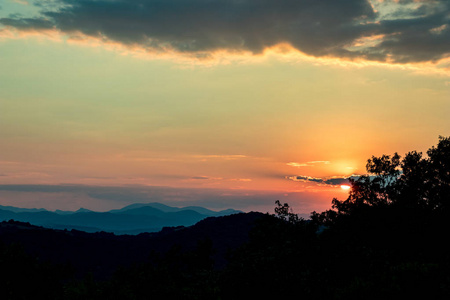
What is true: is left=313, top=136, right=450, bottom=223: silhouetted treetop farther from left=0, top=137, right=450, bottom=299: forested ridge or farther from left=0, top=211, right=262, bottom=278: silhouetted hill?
left=0, top=211, right=262, bottom=278: silhouetted hill

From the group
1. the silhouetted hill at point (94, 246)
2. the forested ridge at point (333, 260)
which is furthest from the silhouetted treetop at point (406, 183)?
the silhouetted hill at point (94, 246)

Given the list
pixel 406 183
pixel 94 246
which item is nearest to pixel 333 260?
pixel 406 183

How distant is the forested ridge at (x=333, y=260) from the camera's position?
3061 centimetres

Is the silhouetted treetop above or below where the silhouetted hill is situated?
above

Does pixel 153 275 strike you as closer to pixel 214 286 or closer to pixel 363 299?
pixel 214 286

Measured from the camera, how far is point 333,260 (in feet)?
133

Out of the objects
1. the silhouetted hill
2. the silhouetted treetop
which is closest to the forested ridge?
the silhouetted treetop

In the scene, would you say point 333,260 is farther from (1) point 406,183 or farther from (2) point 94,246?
(2) point 94,246

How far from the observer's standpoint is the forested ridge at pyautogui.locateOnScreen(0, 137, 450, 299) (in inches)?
A: 1205

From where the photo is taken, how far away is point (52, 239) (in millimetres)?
179000

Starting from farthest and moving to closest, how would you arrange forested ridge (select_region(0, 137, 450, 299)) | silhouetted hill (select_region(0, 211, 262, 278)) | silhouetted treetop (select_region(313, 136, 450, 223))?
silhouetted hill (select_region(0, 211, 262, 278))
silhouetted treetop (select_region(313, 136, 450, 223))
forested ridge (select_region(0, 137, 450, 299))

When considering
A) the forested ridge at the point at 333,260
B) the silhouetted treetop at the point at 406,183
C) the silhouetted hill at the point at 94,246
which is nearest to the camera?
the forested ridge at the point at 333,260

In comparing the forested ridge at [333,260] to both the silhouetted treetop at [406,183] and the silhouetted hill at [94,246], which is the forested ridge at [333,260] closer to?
the silhouetted treetop at [406,183]

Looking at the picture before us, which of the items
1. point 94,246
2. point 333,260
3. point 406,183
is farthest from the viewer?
point 94,246
